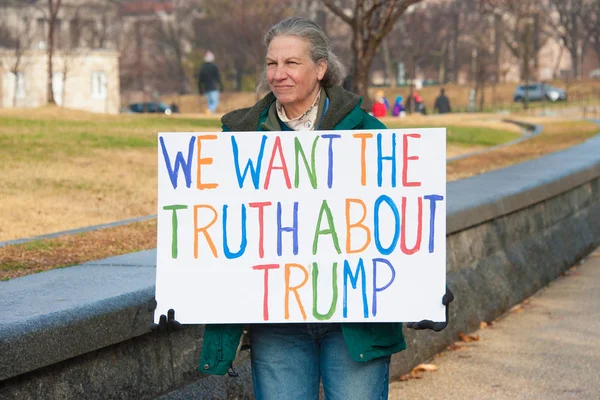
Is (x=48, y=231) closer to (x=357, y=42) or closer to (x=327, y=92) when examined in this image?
(x=327, y=92)

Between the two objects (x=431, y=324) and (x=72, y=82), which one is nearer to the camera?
(x=431, y=324)

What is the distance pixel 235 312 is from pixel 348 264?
0.39 metres

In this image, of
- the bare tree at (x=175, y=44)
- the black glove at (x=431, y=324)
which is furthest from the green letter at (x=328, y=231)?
the bare tree at (x=175, y=44)

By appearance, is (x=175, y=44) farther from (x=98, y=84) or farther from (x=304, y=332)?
(x=304, y=332)

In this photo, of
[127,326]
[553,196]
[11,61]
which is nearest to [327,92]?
[127,326]

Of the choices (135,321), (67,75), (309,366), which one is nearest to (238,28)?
(67,75)

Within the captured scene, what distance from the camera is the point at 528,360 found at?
729 cm

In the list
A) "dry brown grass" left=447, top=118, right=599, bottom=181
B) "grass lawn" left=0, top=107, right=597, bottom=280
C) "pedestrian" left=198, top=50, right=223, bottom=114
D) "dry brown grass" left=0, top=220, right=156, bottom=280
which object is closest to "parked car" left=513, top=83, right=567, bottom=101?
"pedestrian" left=198, top=50, right=223, bottom=114

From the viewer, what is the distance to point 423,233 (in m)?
3.95

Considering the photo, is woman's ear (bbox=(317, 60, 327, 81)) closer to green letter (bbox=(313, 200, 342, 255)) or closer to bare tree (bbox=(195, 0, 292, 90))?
green letter (bbox=(313, 200, 342, 255))

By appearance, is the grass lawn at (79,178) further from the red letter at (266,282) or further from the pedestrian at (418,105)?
the pedestrian at (418,105)

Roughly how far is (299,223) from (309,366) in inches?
18.0

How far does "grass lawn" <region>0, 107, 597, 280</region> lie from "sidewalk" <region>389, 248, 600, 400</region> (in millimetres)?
2010

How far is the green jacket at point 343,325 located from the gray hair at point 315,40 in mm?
60
